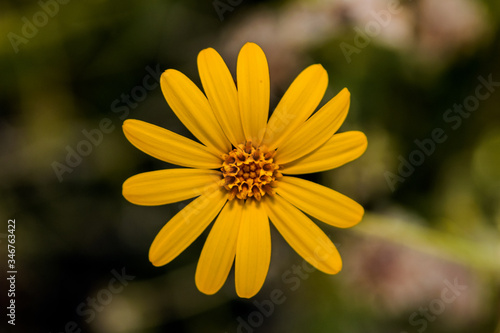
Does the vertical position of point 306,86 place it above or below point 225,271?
above

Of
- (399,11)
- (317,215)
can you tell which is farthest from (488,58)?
(317,215)

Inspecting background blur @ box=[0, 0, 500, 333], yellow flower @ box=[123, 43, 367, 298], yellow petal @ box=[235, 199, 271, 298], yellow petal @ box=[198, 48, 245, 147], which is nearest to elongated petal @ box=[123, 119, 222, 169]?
yellow flower @ box=[123, 43, 367, 298]

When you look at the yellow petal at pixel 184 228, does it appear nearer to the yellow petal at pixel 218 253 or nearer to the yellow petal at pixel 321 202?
the yellow petal at pixel 218 253

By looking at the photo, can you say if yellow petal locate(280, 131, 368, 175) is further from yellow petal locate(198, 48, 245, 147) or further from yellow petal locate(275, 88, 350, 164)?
yellow petal locate(198, 48, 245, 147)

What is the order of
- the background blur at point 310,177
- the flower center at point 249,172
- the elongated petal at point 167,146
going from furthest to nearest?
1. the background blur at point 310,177
2. the flower center at point 249,172
3. the elongated petal at point 167,146

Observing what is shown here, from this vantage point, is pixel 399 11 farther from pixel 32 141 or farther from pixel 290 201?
pixel 32 141

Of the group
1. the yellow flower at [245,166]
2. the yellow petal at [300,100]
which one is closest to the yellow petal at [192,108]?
the yellow flower at [245,166]
